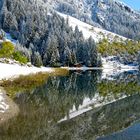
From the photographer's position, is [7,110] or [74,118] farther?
[7,110]

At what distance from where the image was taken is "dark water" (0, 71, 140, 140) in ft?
148

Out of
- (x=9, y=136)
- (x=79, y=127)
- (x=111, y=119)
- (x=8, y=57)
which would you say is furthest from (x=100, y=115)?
(x=8, y=57)

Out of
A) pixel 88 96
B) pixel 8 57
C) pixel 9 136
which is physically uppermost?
pixel 9 136

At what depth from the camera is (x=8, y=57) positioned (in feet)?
504

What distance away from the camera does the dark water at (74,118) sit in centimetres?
4512

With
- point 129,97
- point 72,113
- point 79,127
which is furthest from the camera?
point 129,97

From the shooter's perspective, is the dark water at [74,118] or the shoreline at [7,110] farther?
the shoreline at [7,110]

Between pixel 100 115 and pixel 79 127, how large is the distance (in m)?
8.24

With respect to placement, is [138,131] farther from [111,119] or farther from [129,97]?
[129,97]

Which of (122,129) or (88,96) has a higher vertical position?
→ (122,129)

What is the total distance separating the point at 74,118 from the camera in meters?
54.7

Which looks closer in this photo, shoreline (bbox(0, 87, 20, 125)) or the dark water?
the dark water

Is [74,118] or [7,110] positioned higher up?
[74,118]

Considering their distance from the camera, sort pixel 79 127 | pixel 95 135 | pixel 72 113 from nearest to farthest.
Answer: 1. pixel 95 135
2. pixel 79 127
3. pixel 72 113
